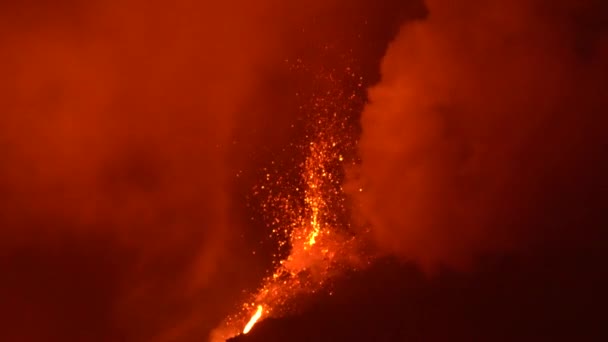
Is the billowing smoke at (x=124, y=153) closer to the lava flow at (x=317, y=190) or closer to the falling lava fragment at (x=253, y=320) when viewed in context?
the lava flow at (x=317, y=190)

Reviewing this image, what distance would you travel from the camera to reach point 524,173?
23.1 feet

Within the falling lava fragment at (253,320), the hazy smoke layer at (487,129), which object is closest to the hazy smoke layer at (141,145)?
the falling lava fragment at (253,320)

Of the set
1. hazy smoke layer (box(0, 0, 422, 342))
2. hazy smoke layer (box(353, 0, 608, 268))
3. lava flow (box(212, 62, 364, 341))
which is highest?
hazy smoke layer (box(0, 0, 422, 342))

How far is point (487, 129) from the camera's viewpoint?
7109 millimetres

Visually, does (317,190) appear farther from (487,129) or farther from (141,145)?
(141,145)

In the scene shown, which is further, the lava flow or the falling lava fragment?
the lava flow

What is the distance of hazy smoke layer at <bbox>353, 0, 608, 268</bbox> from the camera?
6.96m

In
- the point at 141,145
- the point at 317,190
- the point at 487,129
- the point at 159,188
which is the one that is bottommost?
the point at 487,129

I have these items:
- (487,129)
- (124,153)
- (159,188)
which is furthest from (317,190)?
(124,153)

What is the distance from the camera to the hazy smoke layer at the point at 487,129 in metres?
6.96

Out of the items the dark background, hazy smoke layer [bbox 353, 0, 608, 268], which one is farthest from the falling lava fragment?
hazy smoke layer [bbox 353, 0, 608, 268]

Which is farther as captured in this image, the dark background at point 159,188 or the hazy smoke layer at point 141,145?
the hazy smoke layer at point 141,145

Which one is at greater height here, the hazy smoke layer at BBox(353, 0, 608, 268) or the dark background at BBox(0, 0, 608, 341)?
the dark background at BBox(0, 0, 608, 341)

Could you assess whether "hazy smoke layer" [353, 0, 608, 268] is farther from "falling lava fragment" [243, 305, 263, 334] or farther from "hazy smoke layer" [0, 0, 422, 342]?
"falling lava fragment" [243, 305, 263, 334]
